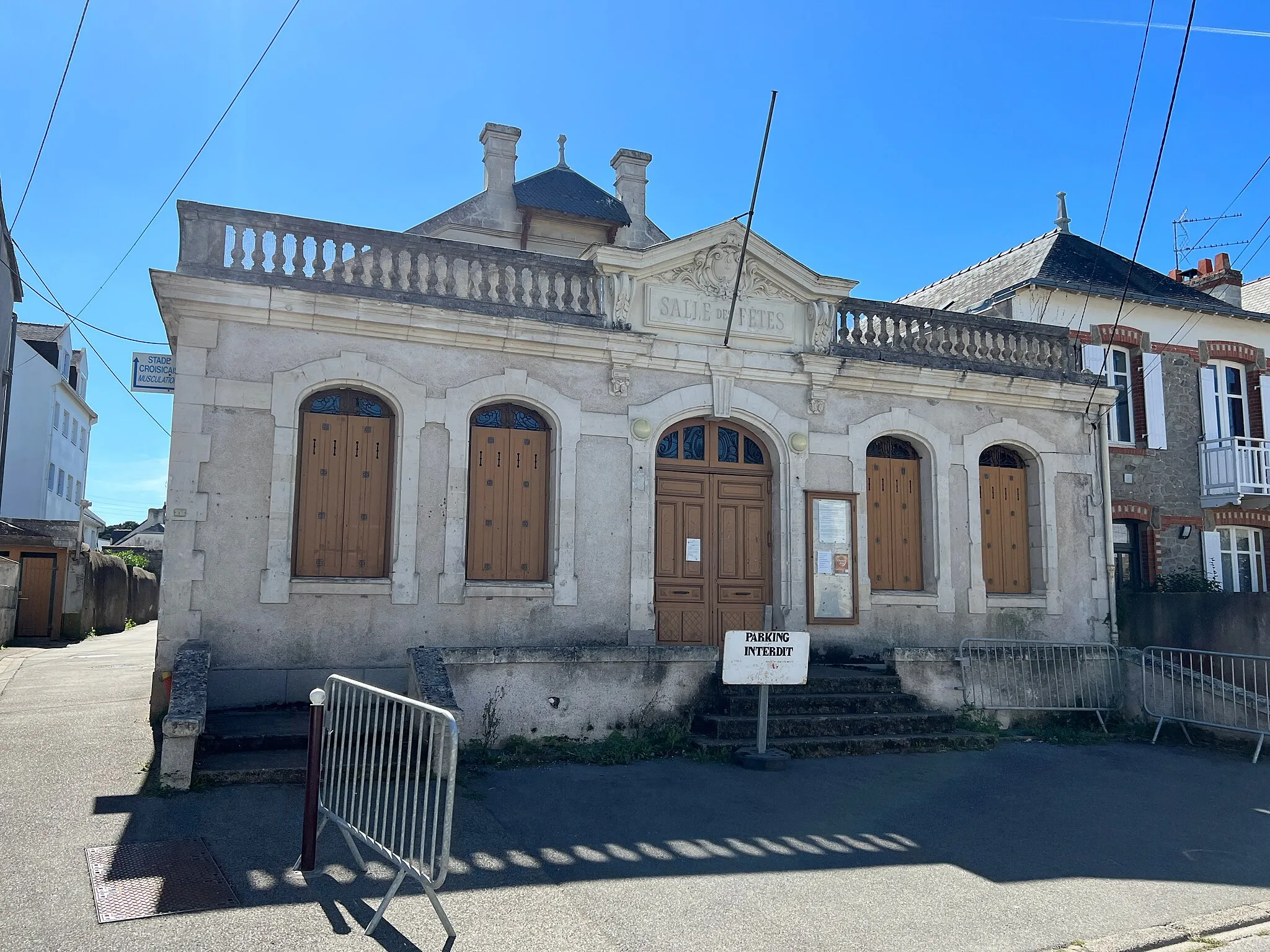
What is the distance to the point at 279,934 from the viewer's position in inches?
175

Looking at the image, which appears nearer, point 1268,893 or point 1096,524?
point 1268,893

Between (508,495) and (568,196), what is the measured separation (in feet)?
38.2

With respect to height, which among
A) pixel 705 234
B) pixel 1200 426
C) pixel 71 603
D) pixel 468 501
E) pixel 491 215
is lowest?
pixel 71 603

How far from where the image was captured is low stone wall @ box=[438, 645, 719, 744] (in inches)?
330

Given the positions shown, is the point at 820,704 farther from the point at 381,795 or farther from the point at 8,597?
the point at 8,597

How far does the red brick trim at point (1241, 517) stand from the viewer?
52.3 ft

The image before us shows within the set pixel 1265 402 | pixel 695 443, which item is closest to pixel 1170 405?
pixel 1265 402

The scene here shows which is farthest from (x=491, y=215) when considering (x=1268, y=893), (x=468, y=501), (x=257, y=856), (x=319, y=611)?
(x=1268, y=893)

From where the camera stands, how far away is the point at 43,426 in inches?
1357

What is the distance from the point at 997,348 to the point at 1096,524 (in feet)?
8.94

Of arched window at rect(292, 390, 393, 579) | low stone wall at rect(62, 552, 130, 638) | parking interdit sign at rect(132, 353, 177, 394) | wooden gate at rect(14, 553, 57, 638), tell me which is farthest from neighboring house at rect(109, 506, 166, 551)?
arched window at rect(292, 390, 393, 579)

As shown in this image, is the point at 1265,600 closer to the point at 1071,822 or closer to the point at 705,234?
the point at 1071,822

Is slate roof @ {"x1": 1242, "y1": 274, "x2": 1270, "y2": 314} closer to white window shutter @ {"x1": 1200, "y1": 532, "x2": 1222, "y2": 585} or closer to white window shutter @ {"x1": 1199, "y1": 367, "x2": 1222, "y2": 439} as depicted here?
white window shutter @ {"x1": 1199, "y1": 367, "x2": 1222, "y2": 439}

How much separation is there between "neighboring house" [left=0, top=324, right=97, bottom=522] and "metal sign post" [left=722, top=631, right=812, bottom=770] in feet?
98.6
